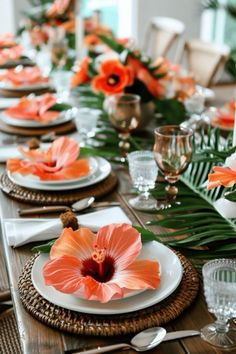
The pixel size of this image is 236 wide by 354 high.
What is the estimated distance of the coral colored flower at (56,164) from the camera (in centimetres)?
129

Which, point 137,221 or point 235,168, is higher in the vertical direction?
point 235,168

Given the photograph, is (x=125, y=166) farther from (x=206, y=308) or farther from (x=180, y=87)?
(x=206, y=308)

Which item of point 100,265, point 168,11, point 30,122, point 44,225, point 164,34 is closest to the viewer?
point 100,265

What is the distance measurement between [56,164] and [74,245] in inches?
17.3

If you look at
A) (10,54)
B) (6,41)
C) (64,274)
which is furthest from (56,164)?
(6,41)

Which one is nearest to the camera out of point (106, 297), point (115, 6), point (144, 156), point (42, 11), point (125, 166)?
point (106, 297)

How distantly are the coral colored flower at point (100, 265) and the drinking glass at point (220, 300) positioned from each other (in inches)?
3.9

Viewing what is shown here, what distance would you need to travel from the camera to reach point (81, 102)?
77.9 inches

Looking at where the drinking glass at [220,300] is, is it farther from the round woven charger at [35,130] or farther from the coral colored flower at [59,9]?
the coral colored flower at [59,9]

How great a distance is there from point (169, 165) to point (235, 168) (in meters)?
0.23

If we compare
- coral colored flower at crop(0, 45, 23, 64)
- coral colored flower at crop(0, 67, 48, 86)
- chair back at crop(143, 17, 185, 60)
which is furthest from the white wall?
coral colored flower at crop(0, 67, 48, 86)

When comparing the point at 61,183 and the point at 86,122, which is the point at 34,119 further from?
the point at 61,183


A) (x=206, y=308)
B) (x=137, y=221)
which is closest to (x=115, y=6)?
(x=137, y=221)

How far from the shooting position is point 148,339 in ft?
2.56
